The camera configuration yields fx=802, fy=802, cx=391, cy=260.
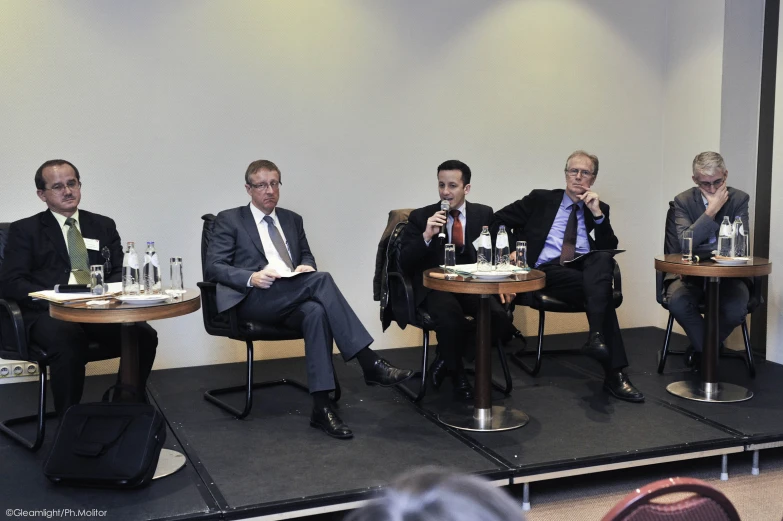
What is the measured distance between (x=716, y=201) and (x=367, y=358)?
87.4 inches

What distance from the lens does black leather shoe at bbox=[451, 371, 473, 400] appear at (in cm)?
436

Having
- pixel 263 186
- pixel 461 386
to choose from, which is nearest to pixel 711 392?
pixel 461 386

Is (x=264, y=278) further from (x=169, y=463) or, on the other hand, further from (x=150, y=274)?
(x=169, y=463)

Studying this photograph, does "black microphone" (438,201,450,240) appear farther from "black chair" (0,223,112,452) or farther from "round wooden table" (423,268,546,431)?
"black chair" (0,223,112,452)

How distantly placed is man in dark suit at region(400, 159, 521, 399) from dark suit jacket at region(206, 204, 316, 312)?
0.61m

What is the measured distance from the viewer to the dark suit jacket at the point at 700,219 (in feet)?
14.9

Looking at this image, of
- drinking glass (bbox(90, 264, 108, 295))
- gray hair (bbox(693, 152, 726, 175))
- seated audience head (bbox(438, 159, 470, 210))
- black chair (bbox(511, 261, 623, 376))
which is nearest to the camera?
drinking glass (bbox(90, 264, 108, 295))

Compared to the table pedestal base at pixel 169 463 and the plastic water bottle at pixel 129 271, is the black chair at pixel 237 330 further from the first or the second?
the plastic water bottle at pixel 129 271

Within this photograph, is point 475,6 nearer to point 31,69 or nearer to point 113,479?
point 31,69

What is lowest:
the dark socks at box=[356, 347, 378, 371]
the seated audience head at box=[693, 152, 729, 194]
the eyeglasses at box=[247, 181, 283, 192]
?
the dark socks at box=[356, 347, 378, 371]

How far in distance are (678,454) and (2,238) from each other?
3.31m

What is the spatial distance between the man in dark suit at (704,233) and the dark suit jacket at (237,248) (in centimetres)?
216

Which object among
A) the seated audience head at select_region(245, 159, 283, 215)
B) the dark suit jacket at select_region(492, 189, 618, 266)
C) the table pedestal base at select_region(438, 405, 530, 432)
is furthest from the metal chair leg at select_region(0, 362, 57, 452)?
the dark suit jacket at select_region(492, 189, 618, 266)

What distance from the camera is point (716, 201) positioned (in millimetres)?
4535
